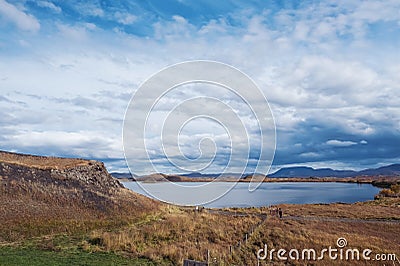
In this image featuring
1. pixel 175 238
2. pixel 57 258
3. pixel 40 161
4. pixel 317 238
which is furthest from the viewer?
pixel 40 161

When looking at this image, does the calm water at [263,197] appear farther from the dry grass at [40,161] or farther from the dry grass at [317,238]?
the dry grass at [317,238]

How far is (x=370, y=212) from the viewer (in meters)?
45.5

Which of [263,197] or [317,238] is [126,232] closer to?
[317,238]

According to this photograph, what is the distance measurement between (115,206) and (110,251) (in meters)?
11.2

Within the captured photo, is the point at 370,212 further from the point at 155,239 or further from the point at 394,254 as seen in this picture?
the point at 155,239

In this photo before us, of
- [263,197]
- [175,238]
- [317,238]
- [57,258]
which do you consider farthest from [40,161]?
[263,197]

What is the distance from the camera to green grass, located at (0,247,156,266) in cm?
1589

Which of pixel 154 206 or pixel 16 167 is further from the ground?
pixel 16 167

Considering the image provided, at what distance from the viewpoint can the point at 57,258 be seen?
16.8 meters

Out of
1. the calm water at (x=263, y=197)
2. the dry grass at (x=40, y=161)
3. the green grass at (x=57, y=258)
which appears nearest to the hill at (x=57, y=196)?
the dry grass at (x=40, y=161)

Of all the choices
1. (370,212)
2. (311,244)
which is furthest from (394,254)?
(370,212)

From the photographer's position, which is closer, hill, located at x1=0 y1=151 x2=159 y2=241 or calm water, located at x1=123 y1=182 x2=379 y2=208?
hill, located at x1=0 y1=151 x2=159 y2=241

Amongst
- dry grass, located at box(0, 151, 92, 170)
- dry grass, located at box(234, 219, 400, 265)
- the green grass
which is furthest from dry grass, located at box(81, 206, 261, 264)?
dry grass, located at box(0, 151, 92, 170)

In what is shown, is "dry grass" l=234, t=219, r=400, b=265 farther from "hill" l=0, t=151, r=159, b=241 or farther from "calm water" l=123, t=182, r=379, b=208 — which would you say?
"calm water" l=123, t=182, r=379, b=208
